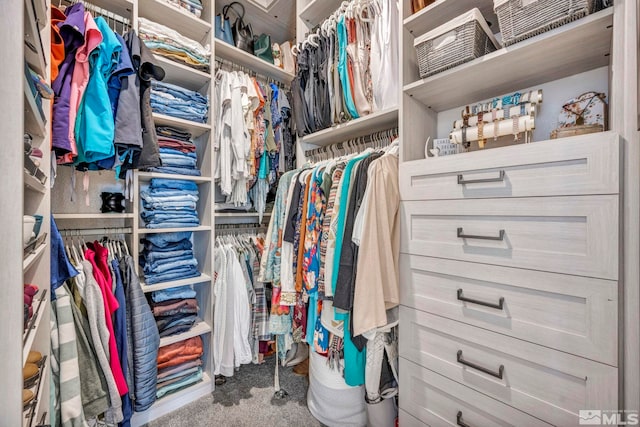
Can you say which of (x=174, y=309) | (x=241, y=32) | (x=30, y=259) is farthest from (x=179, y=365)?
(x=241, y=32)

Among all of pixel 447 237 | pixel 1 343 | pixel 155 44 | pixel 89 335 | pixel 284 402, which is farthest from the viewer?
pixel 284 402

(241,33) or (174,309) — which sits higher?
(241,33)

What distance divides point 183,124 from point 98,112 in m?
0.48

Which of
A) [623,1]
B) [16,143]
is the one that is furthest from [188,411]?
[623,1]

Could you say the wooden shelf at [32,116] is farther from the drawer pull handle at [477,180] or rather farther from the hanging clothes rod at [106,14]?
the drawer pull handle at [477,180]

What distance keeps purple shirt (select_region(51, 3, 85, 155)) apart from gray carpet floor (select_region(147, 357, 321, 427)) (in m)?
1.52

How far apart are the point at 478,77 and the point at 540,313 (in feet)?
3.03

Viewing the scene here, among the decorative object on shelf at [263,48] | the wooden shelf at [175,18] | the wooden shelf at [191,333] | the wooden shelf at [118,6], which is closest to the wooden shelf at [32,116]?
the wooden shelf at [118,6]

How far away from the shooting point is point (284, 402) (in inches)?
65.3

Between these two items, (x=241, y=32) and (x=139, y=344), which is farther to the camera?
(x=241, y=32)

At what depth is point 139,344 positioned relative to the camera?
4.53 ft

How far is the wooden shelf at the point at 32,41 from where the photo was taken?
69cm

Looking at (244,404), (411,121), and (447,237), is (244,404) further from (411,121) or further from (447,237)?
(411,121)

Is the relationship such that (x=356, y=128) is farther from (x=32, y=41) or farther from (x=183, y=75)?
(x=32, y=41)
